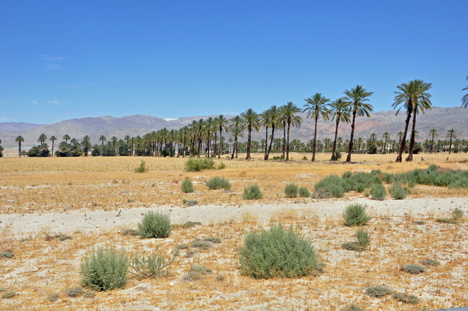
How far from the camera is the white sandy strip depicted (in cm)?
1330

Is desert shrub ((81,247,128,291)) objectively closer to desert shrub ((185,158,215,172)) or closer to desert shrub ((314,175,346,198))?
desert shrub ((314,175,346,198))

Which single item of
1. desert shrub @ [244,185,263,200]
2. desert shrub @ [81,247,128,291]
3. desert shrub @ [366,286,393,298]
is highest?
desert shrub @ [366,286,393,298]

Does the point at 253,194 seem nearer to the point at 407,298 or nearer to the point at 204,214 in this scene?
the point at 204,214

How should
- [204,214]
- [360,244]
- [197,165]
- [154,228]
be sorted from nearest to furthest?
[360,244]
[154,228]
[204,214]
[197,165]

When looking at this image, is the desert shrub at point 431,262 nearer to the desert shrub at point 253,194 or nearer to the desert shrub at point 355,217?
the desert shrub at point 355,217

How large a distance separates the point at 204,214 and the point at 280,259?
8.38 m

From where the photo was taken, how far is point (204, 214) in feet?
51.5

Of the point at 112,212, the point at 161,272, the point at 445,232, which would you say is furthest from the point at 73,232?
the point at 445,232

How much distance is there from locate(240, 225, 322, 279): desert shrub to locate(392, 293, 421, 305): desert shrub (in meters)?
1.89

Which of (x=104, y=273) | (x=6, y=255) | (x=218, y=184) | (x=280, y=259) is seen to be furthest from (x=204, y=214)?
(x=218, y=184)

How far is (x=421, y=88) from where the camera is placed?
5022cm

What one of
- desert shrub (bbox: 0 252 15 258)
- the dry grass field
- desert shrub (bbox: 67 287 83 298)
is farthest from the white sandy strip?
desert shrub (bbox: 67 287 83 298)

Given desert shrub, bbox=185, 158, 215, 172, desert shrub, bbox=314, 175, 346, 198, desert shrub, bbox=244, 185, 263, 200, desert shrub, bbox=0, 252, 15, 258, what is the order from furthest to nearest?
desert shrub, bbox=185, 158, 215, 172
desert shrub, bbox=314, 175, 346, 198
desert shrub, bbox=244, 185, 263, 200
desert shrub, bbox=0, 252, 15, 258

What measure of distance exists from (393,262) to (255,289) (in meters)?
4.01
